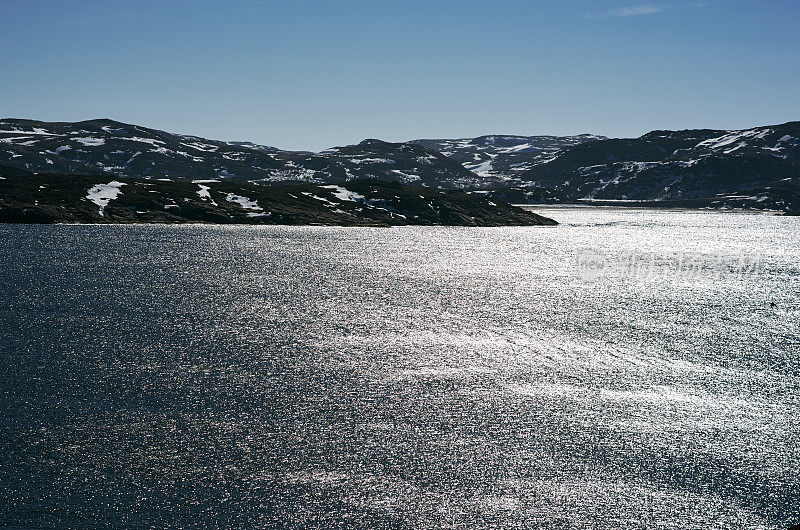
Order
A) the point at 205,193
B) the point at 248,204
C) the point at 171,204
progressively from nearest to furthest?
the point at 171,204 → the point at 248,204 → the point at 205,193

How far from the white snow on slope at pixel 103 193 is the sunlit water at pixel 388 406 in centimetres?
8828

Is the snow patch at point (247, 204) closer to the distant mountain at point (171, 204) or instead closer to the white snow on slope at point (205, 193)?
the distant mountain at point (171, 204)

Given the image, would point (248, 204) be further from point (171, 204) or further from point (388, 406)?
point (388, 406)

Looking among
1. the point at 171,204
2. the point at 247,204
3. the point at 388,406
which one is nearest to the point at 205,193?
the point at 247,204

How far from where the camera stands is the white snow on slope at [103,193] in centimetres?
15688

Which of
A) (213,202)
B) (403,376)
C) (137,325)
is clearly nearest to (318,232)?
(213,202)

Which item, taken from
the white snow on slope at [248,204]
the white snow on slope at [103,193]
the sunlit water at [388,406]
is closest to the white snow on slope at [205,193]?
the white snow on slope at [248,204]

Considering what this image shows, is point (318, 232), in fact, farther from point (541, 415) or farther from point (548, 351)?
point (541, 415)

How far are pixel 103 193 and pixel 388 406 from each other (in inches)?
6156

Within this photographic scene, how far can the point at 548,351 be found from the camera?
Result: 152ft

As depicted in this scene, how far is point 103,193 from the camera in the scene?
542 feet

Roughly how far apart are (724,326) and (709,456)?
111 feet

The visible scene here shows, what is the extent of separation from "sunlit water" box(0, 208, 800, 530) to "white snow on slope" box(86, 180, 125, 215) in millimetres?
88283

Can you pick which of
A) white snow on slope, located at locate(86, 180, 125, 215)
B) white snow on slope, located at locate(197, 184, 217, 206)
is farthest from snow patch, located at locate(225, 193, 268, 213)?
white snow on slope, located at locate(86, 180, 125, 215)
